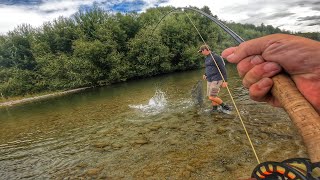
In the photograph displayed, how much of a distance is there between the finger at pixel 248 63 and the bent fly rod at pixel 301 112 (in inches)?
7.7

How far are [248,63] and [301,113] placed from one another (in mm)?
692

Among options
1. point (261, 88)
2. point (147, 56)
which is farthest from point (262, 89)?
point (147, 56)

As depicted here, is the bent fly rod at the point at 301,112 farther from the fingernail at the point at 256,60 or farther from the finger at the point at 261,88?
the fingernail at the point at 256,60

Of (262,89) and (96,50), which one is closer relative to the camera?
(262,89)

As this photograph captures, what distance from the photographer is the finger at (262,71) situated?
2062 mm

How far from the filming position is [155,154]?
667cm

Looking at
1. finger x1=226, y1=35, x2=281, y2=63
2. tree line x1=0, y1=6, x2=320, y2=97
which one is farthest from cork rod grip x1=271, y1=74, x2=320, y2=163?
tree line x1=0, y1=6, x2=320, y2=97

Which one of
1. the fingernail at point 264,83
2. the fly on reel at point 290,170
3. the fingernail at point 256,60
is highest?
the fingernail at point 256,60

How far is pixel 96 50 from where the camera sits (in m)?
39.8

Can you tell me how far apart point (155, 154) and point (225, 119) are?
330 cm

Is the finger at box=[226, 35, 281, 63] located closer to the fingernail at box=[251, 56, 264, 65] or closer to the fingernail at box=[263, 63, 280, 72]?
the fingernail at box=[251, 56, 264, 65]

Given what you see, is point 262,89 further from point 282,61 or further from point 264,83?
point 282,61

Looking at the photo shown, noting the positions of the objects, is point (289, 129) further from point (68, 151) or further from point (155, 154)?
point (68, 151)

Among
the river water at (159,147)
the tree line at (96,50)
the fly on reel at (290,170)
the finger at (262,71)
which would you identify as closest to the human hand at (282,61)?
the finger at (262,71)
